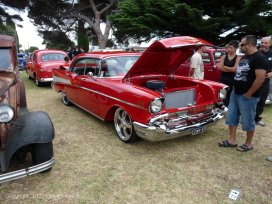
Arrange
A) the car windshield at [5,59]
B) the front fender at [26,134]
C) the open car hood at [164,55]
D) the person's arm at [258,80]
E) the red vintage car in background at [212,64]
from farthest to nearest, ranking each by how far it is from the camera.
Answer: the red vintage car in background at [212,64] → the car windshield at [5,59] → the open car hood at [164,55] → the person's arm at [258,80] → the front fender at [26,134]

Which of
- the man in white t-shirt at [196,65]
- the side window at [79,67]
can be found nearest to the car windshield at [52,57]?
the side window at [79,67]

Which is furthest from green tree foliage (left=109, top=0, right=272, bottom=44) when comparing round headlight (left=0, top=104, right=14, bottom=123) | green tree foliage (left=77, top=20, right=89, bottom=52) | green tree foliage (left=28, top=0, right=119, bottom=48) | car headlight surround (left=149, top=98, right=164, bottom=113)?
green tree foliage (left=77, top=20, right=89, bottom=52)

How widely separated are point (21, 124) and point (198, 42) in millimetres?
2908

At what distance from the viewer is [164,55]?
4090mm

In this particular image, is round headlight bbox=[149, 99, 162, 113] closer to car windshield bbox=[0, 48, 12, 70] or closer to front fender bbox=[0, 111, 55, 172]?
front fender bbox=[0, 111, 55, 172]

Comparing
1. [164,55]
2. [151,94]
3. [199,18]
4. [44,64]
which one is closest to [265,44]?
[164,55]

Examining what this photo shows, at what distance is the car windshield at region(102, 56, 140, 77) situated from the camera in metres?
4.29

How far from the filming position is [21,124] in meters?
2.74

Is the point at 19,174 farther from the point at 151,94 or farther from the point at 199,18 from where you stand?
the point at 199,18

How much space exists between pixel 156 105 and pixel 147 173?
0.96 m

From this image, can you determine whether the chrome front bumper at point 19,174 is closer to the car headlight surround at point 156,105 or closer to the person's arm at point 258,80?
the car headlight surround at point 156,105

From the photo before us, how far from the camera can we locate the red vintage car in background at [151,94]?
10.6 ft

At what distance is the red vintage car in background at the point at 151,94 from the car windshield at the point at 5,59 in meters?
1.44

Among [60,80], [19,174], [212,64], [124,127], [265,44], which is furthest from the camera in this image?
[212,64]
